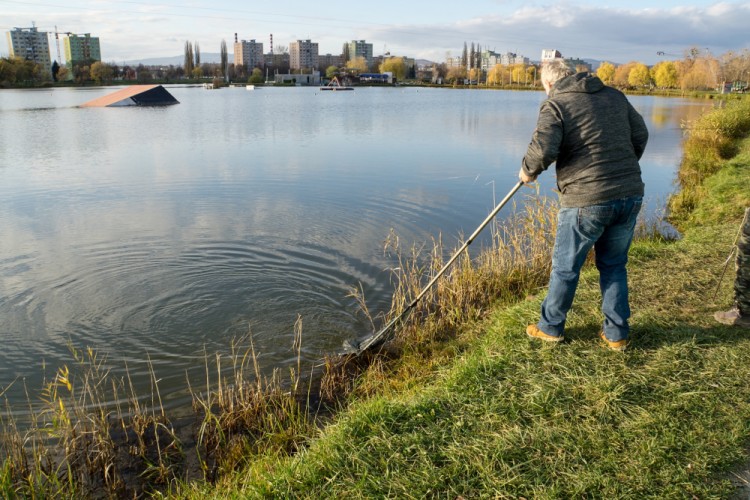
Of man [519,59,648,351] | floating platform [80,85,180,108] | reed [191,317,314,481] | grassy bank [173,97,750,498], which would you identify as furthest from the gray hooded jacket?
floating platform [80,85,180,108]

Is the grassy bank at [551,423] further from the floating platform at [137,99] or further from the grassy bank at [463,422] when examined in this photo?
the floating platform at [137,99]

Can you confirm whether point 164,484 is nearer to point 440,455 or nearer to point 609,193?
point 440,455

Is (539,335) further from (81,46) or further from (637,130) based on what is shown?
(81,46)

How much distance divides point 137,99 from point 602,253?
45.1 metres

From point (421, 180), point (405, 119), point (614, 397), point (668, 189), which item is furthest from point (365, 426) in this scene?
point (405, 119)

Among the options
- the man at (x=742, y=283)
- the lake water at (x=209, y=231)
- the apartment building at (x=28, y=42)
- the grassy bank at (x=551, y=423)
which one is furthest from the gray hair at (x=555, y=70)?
the apartment building at (x=28, y=42)

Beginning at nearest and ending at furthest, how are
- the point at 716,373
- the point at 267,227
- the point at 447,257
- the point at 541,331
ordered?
1. the point at 716,373
2. the point at 541,331
3. the point at 447,257
4. the point at 267,227

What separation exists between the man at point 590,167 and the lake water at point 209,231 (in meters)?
3.00

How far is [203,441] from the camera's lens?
4.59 meters

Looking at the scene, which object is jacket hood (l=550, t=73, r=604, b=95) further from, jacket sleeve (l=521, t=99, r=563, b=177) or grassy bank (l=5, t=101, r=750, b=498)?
grassy bank (l=5, t=101, r=750, b=498)

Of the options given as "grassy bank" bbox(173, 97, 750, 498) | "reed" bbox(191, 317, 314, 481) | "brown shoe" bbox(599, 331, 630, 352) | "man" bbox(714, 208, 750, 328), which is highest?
"man" bbox(714, 208, 750, 328)

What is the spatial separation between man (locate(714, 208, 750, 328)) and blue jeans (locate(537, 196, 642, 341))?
110 cm

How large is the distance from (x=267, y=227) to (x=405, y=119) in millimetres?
22349

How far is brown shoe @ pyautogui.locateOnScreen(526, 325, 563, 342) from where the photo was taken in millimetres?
4484
